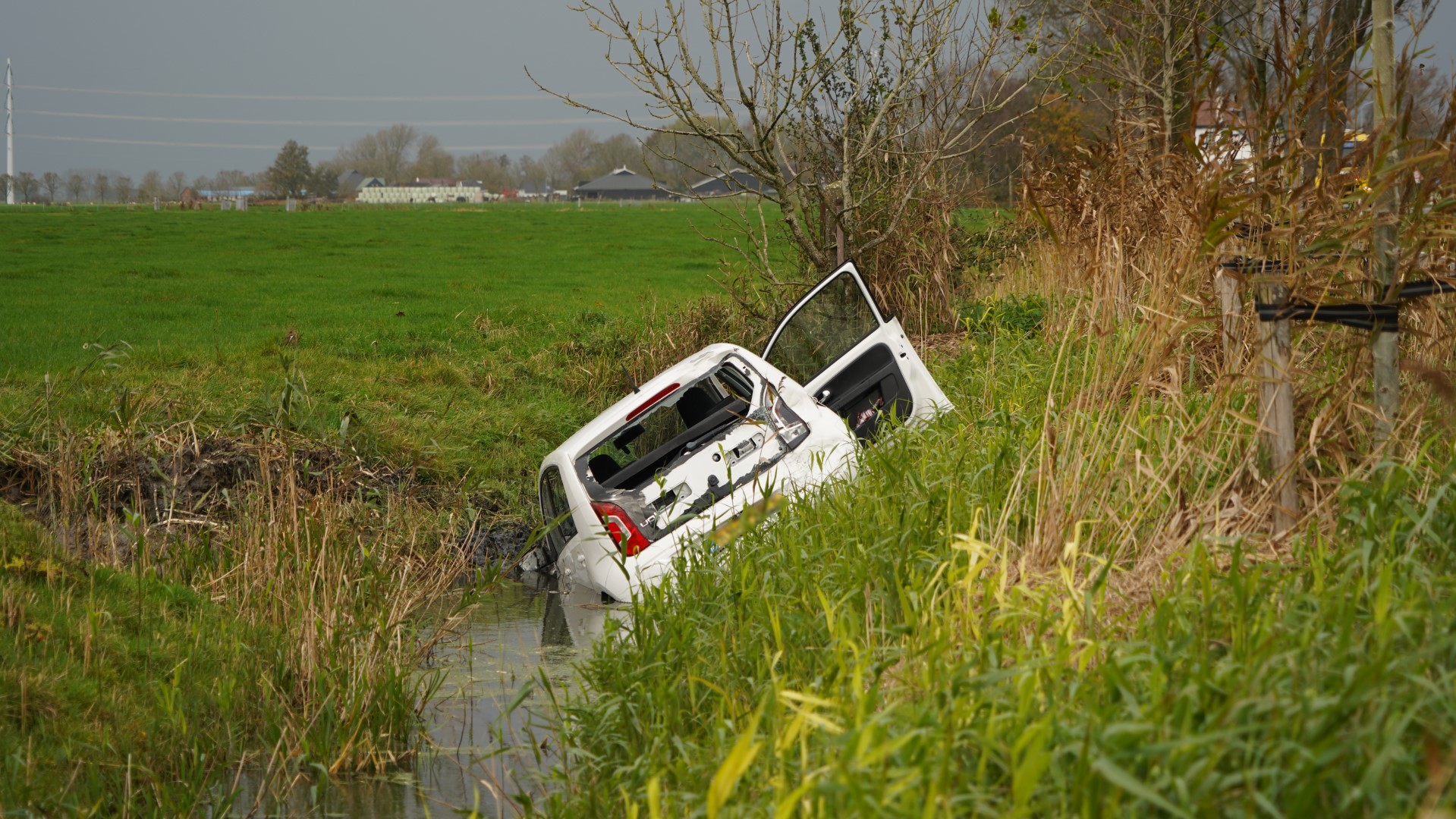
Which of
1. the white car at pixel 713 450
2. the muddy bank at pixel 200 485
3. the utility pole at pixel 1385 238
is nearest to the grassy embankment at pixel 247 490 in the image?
the muddy bank at pixel 200 485

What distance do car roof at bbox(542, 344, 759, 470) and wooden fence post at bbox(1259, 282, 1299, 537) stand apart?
12.7 ft

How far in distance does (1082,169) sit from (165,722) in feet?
23.1

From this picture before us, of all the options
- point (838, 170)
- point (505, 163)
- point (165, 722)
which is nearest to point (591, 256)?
point (838, 170)

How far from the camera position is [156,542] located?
8102 mm

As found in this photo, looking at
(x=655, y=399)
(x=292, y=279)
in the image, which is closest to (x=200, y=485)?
(x=655, y=399)

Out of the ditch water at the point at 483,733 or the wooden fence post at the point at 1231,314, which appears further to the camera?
the ditch water at the point at 483,733

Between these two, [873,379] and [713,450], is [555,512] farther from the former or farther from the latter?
[873,379]

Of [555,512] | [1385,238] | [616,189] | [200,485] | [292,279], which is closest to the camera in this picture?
[1385,238]

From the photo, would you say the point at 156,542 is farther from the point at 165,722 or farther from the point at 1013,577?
Answer: the point at 1013,577

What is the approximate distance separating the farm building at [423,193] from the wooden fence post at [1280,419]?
125 m

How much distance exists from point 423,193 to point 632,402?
437ft

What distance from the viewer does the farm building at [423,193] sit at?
131 meters

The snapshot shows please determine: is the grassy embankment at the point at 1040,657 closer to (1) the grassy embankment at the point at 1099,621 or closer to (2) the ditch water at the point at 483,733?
(1) the grassy embankment at the point at 1099,621

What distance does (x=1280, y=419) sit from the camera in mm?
4414
